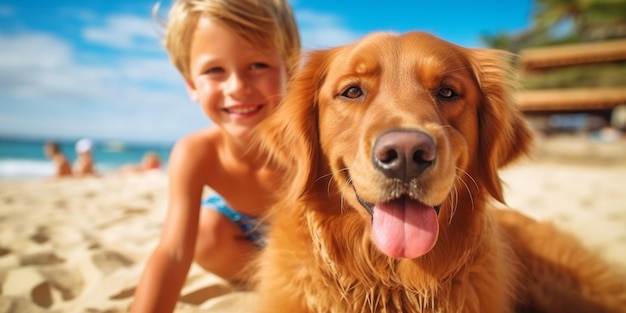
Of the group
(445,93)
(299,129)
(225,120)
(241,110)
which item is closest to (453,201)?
(445,93)

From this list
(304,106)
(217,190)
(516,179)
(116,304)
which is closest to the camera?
(304,106)

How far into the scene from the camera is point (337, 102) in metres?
2.11

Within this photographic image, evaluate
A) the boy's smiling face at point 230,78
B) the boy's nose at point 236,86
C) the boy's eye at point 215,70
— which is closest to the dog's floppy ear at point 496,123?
the boy's smiling face at point 230,78

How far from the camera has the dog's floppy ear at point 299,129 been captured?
7.05ft

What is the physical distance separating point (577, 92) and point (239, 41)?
17009 millimetres

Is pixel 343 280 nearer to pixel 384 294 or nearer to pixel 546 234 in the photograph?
pixel 384 294

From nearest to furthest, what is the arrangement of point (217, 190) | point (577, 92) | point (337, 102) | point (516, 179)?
point (337, 102), point (217, 190), point (516, 179), point (577, 92)

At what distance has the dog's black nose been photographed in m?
1.49

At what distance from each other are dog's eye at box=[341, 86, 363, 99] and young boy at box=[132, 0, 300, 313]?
669 mm

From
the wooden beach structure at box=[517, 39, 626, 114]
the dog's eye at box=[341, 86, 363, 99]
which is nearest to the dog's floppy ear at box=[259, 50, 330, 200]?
the dog's eye at box=[341, 86, 363, 99]

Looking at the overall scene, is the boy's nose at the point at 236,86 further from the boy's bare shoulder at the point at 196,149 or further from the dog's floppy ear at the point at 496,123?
the dog's floppy ear at the point at 496,123

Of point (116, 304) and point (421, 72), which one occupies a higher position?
point (421, 72)

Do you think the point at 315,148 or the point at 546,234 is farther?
the point at 546,234

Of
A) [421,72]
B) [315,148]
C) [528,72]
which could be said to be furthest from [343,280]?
[528,72]
